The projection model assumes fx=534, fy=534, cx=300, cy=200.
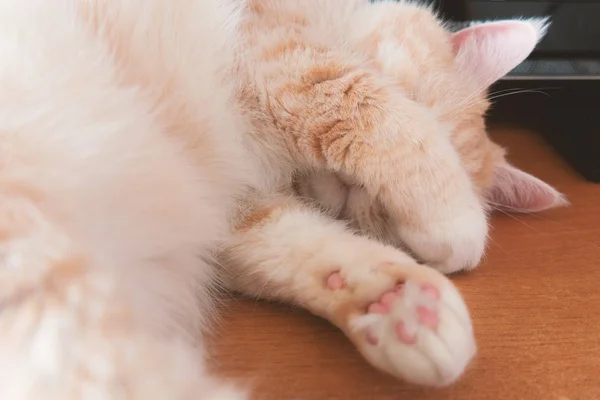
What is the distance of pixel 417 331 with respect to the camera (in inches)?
24.8

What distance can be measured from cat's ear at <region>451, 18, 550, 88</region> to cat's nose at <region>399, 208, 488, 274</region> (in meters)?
0.41

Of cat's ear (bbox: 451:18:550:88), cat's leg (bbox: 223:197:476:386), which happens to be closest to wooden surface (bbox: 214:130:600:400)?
cat's leg (bbox: 223:197:476:386)

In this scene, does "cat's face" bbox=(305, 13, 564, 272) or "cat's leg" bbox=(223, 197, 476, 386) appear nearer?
"cat's leg" bbox=(223, 197, 476, 386)

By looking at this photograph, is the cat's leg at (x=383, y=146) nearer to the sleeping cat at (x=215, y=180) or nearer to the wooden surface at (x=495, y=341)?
the sleeping cat at (x=215, y=180)

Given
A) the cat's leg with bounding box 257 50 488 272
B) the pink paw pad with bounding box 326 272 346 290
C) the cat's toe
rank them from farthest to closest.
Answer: the cat's leg with bounding box 257 50 488 272, the pink paw pad with bounding box 326 272 346 290, the cat's toe

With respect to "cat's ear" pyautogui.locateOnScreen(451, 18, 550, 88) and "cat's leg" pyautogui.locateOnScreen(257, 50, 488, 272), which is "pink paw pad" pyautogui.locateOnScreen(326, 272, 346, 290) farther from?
"cat's ear" pyautogui.locateOnScreen(451, 18, 550, 88)

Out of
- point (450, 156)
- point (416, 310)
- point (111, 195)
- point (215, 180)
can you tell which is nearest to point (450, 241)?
point (450, 156)

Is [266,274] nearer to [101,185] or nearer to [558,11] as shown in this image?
[101,185]

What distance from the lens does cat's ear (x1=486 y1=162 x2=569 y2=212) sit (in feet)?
3.75

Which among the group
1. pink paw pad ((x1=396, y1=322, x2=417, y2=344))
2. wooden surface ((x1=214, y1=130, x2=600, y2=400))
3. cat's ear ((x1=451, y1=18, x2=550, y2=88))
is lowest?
wooden surface ((x1=214, y1=130, x2=600, y2=400))

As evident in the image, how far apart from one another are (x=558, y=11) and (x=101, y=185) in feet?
4.37

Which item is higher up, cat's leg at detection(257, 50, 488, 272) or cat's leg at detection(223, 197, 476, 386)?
cat's leg at detection(257, 50, 488, 272)

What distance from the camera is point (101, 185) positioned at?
2.01 ft

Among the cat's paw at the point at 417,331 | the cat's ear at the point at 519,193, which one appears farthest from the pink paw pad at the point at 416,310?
the cat's ear at the point at 519,193
